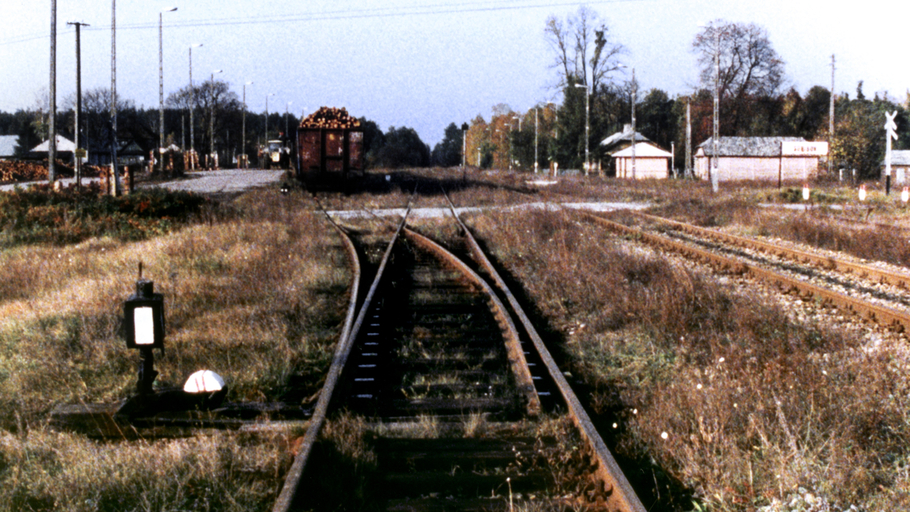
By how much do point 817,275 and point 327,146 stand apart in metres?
22.7

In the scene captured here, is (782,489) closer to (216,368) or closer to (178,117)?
(216,368)

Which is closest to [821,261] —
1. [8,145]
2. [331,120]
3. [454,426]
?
[454,426]

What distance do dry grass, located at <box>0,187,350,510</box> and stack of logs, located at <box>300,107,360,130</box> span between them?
16764mm

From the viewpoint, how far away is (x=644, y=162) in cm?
7725

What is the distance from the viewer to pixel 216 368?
624cm

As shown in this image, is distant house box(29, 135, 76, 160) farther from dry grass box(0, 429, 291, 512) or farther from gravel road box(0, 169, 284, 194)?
dry grass box(0, 429, 291, 512)

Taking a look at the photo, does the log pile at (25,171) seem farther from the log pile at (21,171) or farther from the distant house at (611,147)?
the distant house at (611,147)

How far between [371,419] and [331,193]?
2904 cm

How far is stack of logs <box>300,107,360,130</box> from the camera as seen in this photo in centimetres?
3103

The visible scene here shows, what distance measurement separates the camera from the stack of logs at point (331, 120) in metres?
31.0

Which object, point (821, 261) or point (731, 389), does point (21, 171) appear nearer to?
point (821, 261)

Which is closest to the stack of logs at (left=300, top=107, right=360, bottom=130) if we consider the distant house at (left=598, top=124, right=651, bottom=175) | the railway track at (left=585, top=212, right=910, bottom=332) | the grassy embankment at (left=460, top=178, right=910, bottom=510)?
the railway track at (left=585, top=212, right=910, bottom=332)

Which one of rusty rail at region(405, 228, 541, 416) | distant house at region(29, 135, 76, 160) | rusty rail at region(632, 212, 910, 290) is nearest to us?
rusty rail at region(405, 228, 541, 416)

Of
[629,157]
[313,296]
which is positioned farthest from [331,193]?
[629,157]
